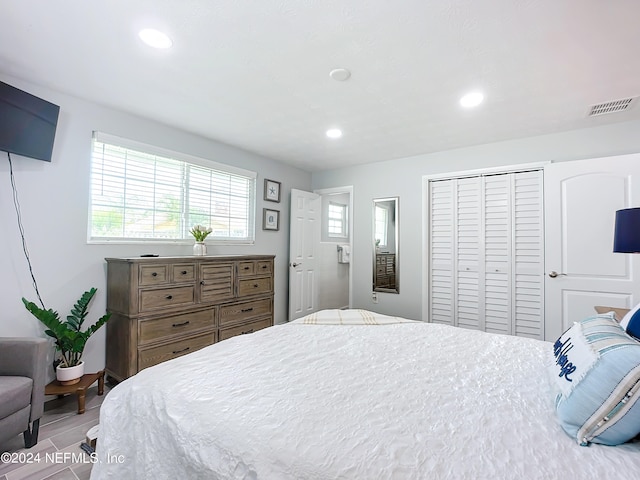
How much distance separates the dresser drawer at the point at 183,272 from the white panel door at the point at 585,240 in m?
3.55

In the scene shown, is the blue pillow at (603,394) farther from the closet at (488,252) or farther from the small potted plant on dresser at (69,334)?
the small potted plant on dresser at (69,334)

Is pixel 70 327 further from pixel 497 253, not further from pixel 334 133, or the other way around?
pixel 497 253

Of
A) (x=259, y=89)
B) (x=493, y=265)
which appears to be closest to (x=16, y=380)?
(x=259, y=89)

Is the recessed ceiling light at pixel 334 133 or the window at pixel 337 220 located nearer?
the recessed ceiling light at pixel 334 133

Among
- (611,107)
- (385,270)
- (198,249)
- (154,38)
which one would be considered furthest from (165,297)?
(611,107)

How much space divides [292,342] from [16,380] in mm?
1625

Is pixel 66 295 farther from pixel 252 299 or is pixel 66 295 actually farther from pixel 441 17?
pixel 441 17

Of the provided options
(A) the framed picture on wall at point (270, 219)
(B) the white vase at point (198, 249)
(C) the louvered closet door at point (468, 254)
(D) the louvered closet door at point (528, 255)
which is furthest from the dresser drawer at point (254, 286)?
(D) the louvered closet door at point (528, 255)

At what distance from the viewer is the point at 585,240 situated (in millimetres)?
2887

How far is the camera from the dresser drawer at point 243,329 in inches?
124

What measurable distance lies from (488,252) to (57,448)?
419 centimetres

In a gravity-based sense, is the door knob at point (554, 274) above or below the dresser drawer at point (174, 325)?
above

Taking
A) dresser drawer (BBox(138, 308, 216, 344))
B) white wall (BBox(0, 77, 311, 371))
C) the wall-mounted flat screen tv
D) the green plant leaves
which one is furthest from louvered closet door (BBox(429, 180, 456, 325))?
the wall-mounted flat screen tv

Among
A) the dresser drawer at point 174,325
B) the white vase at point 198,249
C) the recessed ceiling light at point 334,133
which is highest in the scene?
the recessed ceiling light at point 334,133
